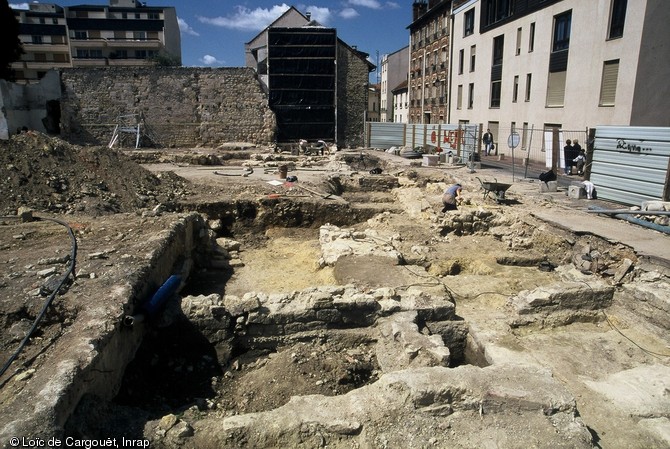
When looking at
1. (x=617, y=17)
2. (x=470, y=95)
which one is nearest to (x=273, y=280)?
(x=617, y=17)

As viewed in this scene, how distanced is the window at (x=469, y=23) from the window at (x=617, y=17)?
14.2 m

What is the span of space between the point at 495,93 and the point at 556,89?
6.78 m

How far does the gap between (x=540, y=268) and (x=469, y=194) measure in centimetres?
511

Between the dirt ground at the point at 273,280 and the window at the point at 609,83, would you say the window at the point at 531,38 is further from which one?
the dirt ground at the point at 273,280

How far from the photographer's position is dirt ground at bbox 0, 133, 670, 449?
4.95 m

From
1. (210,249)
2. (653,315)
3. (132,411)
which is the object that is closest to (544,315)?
(653,315)

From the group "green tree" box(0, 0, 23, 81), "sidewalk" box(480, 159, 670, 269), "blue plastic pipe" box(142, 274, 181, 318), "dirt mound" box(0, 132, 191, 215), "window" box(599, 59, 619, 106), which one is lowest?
"blue plastic pipe" box(142, 274, 181, 318)

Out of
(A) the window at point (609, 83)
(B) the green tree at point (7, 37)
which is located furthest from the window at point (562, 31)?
(B) the green tree at point (7, 37)

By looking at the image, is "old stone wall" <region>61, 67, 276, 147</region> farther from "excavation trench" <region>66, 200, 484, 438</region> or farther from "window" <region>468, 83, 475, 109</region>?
"excavation trench" <region>66, 200, 484, 438</region>

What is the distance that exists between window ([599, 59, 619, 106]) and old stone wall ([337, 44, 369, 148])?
1505cm

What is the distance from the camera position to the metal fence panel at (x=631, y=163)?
439 inches

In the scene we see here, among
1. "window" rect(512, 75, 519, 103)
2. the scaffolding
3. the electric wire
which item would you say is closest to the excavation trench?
the electric wire

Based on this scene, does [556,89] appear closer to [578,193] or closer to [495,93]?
[495,93]

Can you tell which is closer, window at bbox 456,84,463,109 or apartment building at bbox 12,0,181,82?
window at bbox 456,84,463,109
